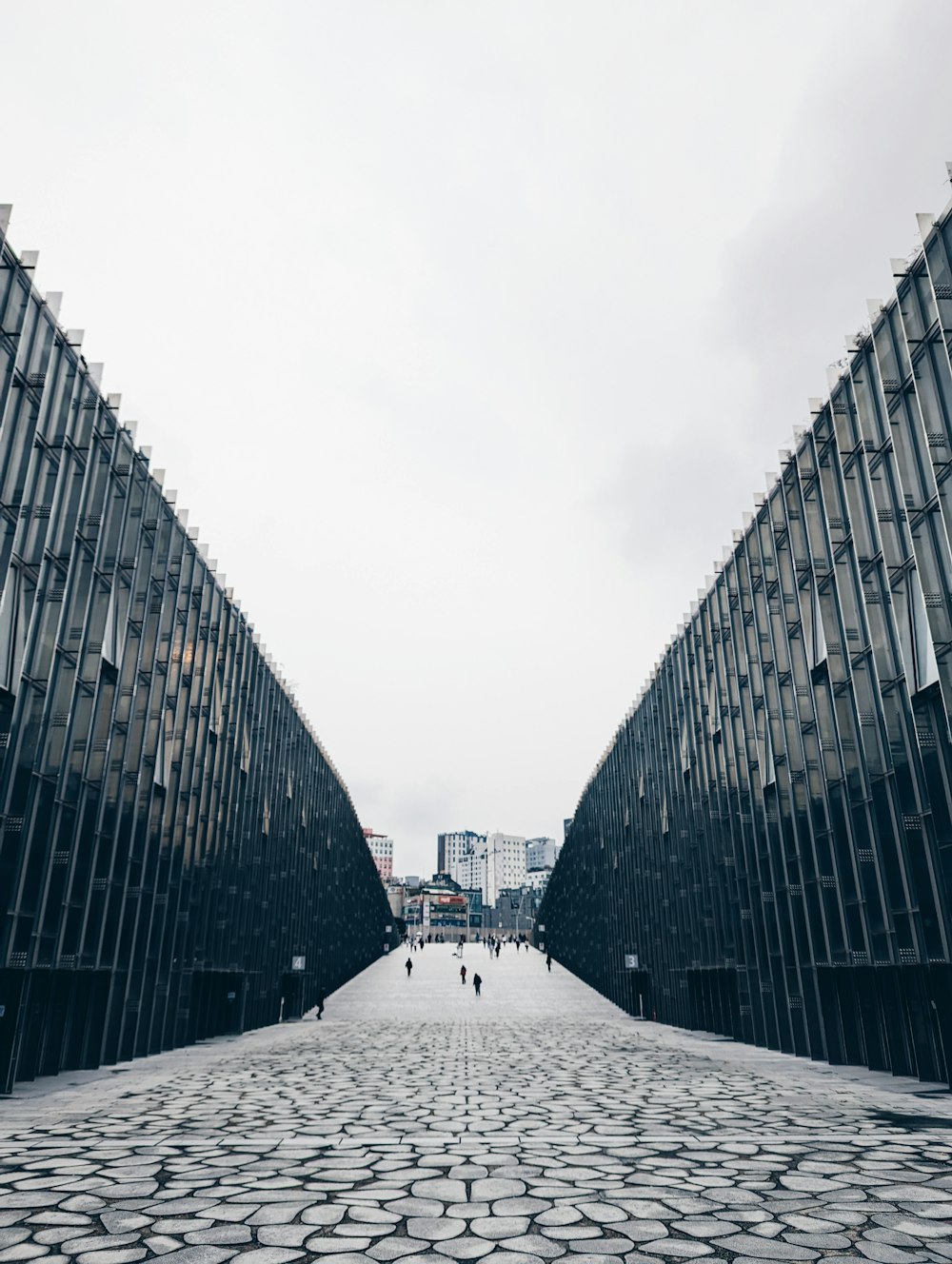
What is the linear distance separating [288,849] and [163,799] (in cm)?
1916

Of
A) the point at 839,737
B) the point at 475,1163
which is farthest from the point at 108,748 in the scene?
the point at 839,737

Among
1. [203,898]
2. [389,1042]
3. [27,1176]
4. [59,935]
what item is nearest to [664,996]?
[389,1042]

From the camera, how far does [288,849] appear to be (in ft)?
156

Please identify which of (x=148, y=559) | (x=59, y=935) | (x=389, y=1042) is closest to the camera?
(x=59, y=935)

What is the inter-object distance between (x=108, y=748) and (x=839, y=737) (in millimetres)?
20734

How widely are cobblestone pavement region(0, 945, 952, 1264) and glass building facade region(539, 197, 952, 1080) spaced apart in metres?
3.19

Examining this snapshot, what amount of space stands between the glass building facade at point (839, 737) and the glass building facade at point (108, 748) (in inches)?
784

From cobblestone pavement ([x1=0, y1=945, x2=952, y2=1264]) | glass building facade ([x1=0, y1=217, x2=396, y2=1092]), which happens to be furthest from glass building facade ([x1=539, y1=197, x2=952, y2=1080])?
glass building facade ([x1=0, y1=217, x2=396, y2=1092])

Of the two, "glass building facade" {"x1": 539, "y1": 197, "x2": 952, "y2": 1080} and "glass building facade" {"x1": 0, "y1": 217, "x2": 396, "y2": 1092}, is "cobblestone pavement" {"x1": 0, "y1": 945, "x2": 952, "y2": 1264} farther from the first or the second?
"glass building facade" {"x1": 539, "y1": 197, "x2": 952, "y2": 1080}

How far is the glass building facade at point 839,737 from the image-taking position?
20281mm

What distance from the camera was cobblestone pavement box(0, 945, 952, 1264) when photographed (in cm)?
886

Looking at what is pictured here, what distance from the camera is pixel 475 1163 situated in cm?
1247

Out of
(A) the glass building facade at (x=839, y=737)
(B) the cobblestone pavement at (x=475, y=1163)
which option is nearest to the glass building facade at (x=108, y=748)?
(B) the cobblestone pavement at (x=475, y=1163)

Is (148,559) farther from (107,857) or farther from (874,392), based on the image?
(874,392)
